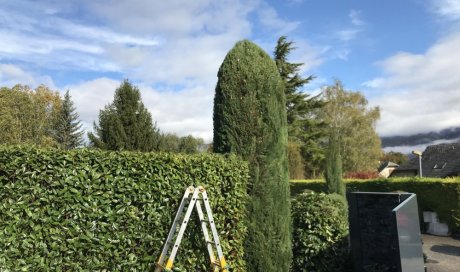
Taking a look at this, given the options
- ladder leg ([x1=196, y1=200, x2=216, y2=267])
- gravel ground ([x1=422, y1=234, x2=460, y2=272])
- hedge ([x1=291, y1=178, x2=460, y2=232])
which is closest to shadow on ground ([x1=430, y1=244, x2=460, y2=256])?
gravel ground ([x1=422, y1=234, x2=460, y2=272])

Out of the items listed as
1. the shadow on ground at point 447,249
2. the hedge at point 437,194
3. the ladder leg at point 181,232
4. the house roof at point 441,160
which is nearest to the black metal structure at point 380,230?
the ladder leg at point 181,232

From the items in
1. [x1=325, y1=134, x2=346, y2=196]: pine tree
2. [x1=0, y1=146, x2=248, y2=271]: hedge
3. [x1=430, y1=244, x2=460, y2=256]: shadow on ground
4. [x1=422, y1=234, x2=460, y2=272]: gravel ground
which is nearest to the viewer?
[x1=0, y1=146, x2=248, y2=271]: hedge

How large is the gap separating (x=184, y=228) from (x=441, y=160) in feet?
140

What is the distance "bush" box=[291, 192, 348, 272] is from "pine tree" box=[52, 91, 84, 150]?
3340 cm

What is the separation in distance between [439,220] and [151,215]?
14263mm

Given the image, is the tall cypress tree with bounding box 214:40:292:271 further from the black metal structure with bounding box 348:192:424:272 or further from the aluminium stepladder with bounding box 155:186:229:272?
the black metal structure with bounding box 348:192:424:272

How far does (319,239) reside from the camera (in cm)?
698

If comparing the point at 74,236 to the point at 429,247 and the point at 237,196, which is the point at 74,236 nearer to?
the point at 237,196

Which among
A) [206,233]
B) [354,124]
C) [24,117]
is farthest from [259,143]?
[354,124]

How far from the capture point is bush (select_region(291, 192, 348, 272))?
22.7 ft

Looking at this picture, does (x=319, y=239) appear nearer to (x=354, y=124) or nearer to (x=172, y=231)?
(x=172, y=231)

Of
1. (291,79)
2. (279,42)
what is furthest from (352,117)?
(279,42)

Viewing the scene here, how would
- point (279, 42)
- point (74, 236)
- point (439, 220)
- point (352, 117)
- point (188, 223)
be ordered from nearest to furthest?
point (74, 236), point (188, 223), point (439, 220), point (279, 42), point (352, 117)

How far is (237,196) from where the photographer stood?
19.1ft
